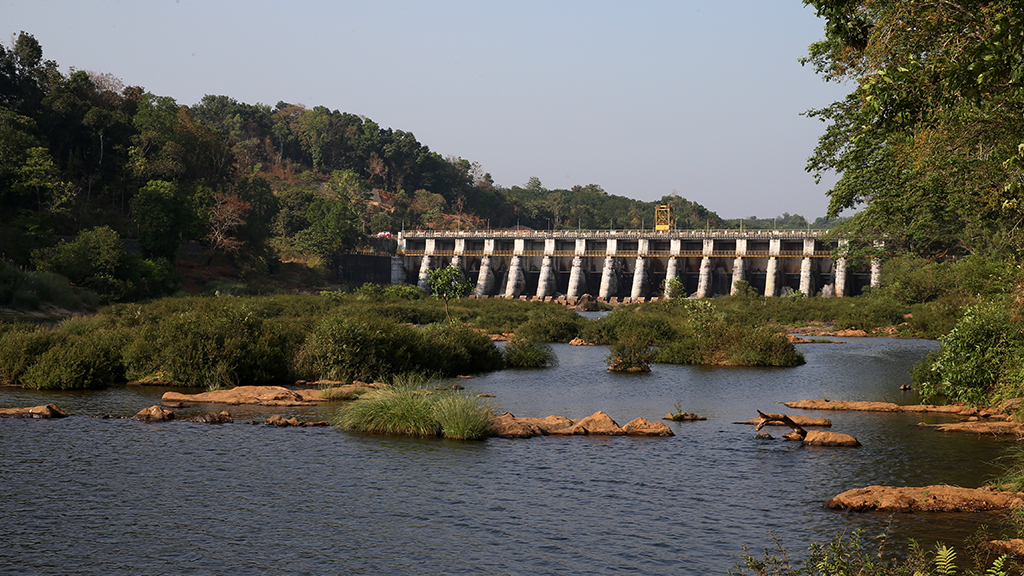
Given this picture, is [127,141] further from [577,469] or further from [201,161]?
[577,469]

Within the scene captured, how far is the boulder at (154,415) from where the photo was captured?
21.9 m

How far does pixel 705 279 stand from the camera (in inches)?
4222

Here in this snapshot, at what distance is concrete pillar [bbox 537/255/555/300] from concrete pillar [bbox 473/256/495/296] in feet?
26.1

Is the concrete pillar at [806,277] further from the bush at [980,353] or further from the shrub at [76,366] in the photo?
the shrub at [76,366]

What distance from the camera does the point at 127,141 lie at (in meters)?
80.2

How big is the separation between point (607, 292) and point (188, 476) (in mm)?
100079

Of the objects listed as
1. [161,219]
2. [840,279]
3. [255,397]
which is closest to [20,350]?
[255,397]

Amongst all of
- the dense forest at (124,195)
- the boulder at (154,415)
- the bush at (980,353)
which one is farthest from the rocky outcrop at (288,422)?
the dense forest at (124,195)

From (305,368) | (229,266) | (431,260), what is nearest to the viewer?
(305,368)

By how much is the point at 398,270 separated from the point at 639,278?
34.5 meters

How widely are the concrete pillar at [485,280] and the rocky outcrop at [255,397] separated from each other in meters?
95.1

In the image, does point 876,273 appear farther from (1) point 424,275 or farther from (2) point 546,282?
(1) point 424,275

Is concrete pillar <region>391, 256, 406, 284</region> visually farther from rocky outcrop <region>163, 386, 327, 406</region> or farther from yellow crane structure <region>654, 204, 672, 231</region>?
rocky outcrop <region>163, 386, 327, 406</region>

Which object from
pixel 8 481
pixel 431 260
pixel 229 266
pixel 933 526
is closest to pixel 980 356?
pixel 933 526
